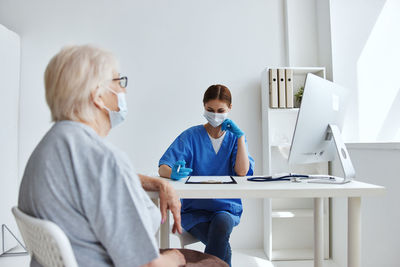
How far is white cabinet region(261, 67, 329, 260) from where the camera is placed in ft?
9.53

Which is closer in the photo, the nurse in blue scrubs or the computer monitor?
the computer monitor

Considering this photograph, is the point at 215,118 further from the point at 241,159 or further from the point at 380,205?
the point at 380,205

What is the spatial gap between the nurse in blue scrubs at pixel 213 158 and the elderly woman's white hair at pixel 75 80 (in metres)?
0.85

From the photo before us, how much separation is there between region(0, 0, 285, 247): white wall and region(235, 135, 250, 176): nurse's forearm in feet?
3.81

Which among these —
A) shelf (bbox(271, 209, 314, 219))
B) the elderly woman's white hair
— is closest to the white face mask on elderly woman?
the elderly woman's white hair

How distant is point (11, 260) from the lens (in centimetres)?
267

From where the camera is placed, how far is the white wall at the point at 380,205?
1891 millimetres

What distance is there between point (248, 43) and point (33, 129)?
2.04m

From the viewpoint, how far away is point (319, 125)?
4.88ft

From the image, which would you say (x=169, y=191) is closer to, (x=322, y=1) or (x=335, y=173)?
(x=335, y=173)

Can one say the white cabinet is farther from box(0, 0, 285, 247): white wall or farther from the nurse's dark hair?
the nurse's dark hair

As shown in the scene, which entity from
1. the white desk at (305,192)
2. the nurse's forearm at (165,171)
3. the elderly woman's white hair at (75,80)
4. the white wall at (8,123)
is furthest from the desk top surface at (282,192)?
the white wall at (8,123)

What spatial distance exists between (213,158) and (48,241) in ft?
4.31

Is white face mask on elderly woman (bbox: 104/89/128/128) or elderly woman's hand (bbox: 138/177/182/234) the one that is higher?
white face mask on elderly woman (bbox: 104/89/128/128)
